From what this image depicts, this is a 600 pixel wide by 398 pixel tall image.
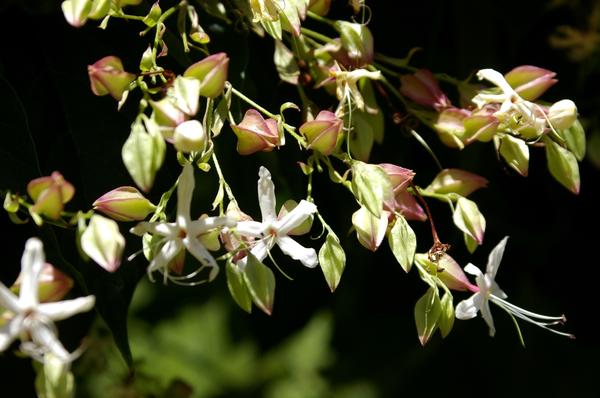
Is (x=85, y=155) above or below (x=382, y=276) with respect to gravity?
above

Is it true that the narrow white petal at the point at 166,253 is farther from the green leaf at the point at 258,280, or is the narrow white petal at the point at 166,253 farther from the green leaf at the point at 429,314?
the green leaf at the point at 429,314

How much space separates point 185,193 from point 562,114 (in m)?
0.23

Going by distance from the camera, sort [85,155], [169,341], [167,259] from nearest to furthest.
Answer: [167,259]
[85,155]
[169,341]

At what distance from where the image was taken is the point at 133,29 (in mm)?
652

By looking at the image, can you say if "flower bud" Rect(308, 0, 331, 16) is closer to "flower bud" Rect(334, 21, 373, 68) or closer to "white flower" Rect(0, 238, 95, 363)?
"flower bud" Rect(334, 21, 373, 68)

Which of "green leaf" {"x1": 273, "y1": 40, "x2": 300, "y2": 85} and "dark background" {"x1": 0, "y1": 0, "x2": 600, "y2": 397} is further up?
"green leaf" {"x1": 273, "y1": 40, "x2": 300, "y2": 85}

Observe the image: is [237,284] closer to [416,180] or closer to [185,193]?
[185,193]

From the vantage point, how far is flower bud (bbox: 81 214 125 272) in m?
0.48

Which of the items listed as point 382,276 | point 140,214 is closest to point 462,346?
point 382,276

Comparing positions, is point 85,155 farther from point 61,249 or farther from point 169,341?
point 169,341

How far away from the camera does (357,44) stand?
24.1 inches

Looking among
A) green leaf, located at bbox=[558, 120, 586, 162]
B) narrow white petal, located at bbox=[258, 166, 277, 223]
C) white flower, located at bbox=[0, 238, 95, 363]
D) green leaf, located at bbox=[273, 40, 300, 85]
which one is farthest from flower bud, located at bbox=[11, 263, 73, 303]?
green leaf, located at bbox=[558, 120, 586, 162]

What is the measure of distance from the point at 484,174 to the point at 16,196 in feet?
1.70

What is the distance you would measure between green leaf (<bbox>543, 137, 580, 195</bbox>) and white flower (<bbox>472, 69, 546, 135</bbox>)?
0.04 m
